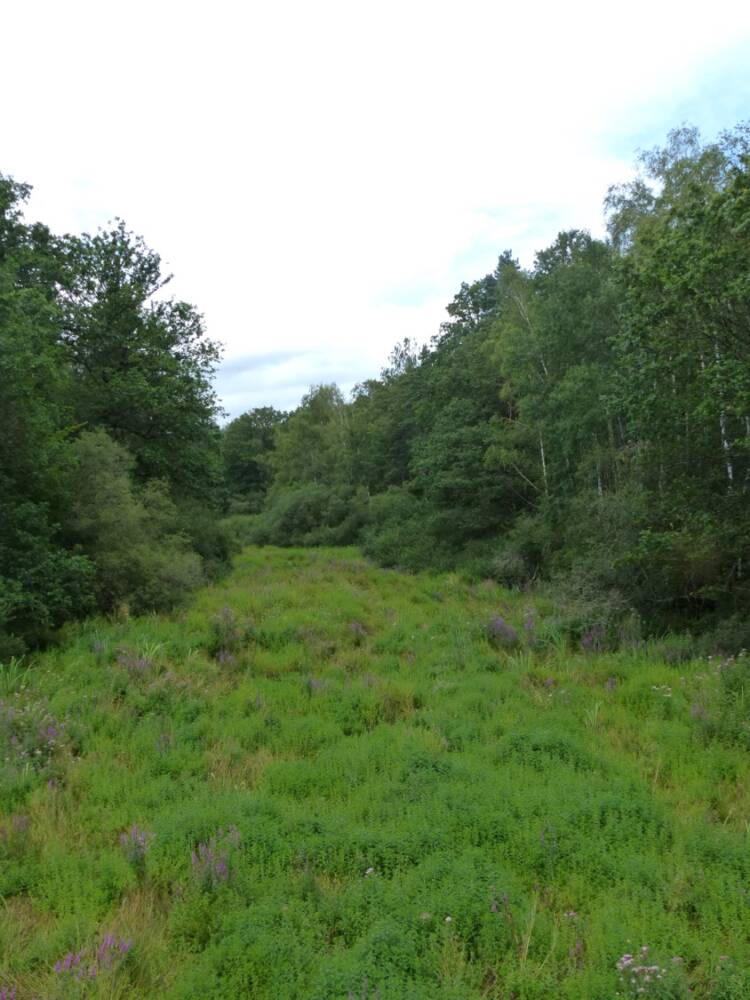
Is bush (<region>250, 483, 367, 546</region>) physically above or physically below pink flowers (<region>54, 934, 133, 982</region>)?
above

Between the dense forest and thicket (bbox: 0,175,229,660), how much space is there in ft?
0.19

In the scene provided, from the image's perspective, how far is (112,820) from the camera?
440cm

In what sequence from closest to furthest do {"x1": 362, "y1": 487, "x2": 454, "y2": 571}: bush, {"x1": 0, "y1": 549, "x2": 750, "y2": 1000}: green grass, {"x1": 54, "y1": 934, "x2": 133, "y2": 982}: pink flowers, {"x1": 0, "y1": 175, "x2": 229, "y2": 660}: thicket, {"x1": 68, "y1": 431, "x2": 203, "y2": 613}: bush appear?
{"x1": 54, "y1": 934, "x2": 133, "y2": 982}: pink flowers, {"x1": 0, "y1": 549, "x2": 750, "y2": 1000}: green grass, {"x1": 0, "y1": 175, "x2": 229, "y2": 660}: thicket, {"x1": 68, "y1": 431, "x2": 203, "y2": 613}: bush, {"x1": 362, "y1": 487, "x2": 454, "y2": 571}: bush

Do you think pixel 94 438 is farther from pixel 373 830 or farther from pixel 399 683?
pixel 373 830

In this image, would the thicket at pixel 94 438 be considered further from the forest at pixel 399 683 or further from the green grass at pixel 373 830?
the green grass at pixel 373 830

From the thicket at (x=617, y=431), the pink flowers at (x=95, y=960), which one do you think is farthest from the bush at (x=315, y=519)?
the pink flowers at (x=95, y=960)

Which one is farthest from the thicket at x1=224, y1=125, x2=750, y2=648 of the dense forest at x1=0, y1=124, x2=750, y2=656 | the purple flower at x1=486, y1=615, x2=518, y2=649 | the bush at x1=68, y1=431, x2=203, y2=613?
the bush at x1=68, y1=431, x2=203, y2=613

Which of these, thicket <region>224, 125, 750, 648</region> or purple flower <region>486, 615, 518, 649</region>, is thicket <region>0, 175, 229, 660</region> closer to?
purple flower <region>486, 615, 518, 649</region>

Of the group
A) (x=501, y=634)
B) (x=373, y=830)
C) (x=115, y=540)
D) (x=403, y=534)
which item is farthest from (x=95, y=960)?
(x=403, y=534)

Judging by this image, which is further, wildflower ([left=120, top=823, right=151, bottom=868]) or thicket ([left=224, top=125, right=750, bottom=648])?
thicket ([left=224, top=125, right=750, bottom=648])

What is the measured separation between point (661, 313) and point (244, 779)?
379 inches

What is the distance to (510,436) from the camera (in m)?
20.4

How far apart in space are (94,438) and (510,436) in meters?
13.8

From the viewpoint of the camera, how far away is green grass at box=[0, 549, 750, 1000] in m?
3.02
